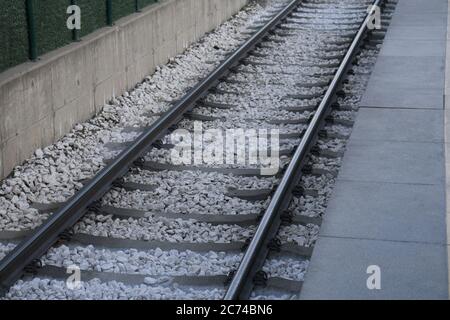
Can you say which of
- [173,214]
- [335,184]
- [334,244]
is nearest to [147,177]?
[173,214]

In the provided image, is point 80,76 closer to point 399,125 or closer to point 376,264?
point 399,125

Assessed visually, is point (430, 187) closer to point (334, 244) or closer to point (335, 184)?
point (335, 184)

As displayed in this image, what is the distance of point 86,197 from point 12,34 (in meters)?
2.69

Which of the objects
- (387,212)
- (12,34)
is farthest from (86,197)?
(387,212)

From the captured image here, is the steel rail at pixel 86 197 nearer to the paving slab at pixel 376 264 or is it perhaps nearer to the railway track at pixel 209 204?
the railway track at pixel 209 204

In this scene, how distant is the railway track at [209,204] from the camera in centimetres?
706

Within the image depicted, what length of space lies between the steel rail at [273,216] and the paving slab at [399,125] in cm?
49

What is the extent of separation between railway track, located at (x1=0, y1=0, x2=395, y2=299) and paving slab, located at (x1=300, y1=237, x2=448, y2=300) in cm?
21

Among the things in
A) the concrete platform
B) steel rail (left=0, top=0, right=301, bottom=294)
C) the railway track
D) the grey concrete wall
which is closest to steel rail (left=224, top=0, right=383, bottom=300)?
the railway track

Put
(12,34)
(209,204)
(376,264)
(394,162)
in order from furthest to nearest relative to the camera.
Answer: (12,34)
(394,162)
(209,204)
(376,264)

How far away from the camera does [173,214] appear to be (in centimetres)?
833

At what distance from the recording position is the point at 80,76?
1122cm

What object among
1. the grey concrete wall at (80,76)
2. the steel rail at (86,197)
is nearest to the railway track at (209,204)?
the steel rail at (86,197)

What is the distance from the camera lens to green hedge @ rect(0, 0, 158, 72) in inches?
388
